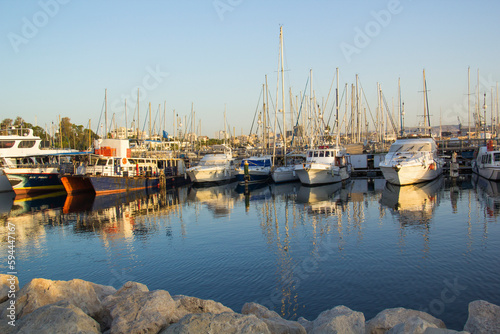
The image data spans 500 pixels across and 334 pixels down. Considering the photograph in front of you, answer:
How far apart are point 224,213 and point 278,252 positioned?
11.5m

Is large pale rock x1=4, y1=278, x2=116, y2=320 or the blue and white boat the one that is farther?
the blue and white boat

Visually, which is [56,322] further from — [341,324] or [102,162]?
[102,162]

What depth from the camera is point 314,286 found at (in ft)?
40.8

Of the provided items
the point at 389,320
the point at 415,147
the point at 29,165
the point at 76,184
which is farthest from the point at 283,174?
the point at 389,320

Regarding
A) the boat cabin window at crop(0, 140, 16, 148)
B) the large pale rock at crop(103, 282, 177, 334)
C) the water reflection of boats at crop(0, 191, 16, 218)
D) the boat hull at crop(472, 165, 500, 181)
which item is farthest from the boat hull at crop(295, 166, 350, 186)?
the large pale rock at crop(103, 282, 177, 334)

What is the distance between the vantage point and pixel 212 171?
4988 centimetres

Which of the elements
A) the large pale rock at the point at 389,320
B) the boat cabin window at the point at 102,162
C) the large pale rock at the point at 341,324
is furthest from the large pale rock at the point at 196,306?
Answer: the boat cabin window at the point at 102,162

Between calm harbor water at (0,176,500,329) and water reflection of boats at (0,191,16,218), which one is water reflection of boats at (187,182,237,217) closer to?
calm harbor water at (0,176,500,329)

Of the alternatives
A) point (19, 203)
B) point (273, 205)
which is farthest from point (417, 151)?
point (19, 203)

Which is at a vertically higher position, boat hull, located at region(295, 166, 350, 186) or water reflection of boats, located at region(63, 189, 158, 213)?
boat hull, located at region(295, 166, 350, 186)

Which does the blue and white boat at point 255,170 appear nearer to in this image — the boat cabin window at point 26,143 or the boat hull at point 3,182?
the boat cabin window at point 26,143

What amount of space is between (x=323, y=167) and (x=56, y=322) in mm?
36265

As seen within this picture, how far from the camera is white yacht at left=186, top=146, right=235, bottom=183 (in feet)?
161

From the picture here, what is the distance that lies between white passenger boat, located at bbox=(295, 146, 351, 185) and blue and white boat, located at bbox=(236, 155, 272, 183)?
726cm
